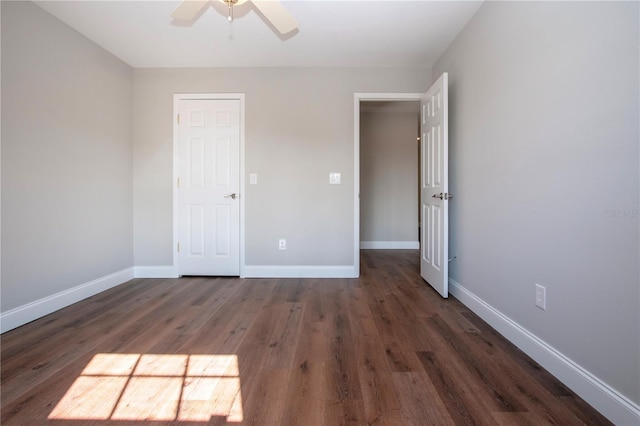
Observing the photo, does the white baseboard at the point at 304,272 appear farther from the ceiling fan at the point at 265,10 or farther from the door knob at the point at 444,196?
the ceiling fan at the point at 265,10

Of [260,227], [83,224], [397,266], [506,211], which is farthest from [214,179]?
[506,211]

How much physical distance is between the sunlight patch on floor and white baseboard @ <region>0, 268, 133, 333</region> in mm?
919

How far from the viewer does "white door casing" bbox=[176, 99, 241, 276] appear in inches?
121

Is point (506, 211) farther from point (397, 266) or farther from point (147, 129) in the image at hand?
point (147, 129)

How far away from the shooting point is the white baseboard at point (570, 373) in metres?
1.03

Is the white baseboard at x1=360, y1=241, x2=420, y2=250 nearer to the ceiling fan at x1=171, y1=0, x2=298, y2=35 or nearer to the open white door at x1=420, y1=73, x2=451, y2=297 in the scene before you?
the open white door at x1=420, y1=73, x2=451, y2=297

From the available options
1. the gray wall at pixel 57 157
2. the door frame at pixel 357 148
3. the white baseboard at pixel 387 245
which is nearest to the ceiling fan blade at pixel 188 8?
the gray wall at pixel 57 157

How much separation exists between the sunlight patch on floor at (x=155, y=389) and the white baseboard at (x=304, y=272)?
158 cm

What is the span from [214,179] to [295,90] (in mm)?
1387

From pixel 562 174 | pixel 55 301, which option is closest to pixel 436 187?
pixel 562 174

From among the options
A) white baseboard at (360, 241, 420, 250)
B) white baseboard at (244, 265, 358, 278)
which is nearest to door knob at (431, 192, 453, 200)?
white baseboard at (244, 265, 358, 278)

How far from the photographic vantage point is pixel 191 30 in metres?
2.39

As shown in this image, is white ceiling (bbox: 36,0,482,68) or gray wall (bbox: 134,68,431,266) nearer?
white ceiling (bbox: 36,0,482,68)

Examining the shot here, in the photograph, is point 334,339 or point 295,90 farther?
point 295,90
